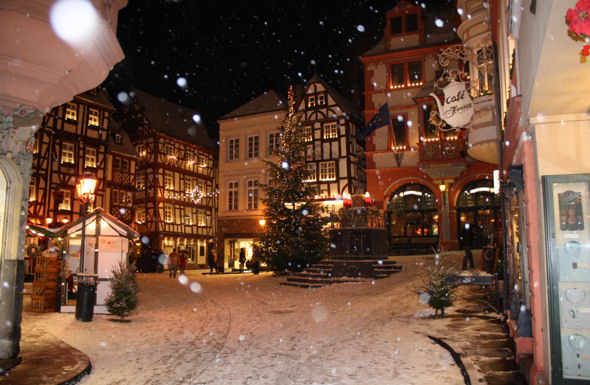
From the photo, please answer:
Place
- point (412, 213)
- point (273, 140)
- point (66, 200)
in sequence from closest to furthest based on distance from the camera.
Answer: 1. point (412, 213)
2. point (66, 200)
3. point (273, 140)

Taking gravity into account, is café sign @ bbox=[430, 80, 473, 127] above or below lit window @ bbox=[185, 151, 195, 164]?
below

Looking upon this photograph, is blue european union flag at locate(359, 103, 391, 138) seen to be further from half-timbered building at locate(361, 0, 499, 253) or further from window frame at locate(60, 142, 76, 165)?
window frame at locate(60, 142, 76, 165)

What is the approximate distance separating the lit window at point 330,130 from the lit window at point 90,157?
18632mm

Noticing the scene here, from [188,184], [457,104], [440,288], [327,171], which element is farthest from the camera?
[188,184]

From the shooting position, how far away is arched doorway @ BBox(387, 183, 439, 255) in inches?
1105

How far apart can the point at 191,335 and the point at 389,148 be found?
22.1 m

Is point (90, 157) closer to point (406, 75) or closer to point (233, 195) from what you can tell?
point (233, 195)

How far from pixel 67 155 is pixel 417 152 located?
25.6 meters

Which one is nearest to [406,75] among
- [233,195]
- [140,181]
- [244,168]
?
[244,168]

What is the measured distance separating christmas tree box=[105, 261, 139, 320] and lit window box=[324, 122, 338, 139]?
25381 mm

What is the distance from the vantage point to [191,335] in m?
9.85

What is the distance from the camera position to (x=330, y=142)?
35375 mm

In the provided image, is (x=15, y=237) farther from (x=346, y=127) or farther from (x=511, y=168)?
(x=346, y=127)

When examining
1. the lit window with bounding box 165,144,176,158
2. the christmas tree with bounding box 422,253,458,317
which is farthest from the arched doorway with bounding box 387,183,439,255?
the lit window with bounding box 165,144,176,158
